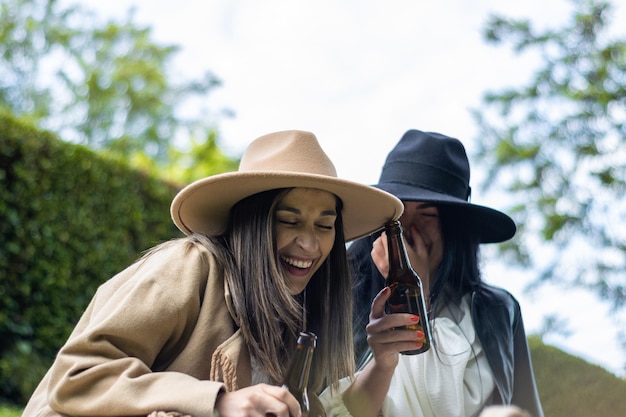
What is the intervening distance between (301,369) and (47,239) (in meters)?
4.19

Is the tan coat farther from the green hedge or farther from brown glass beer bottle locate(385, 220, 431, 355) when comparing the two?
the green hedge

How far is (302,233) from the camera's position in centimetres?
239

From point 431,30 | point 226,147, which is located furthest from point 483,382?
point 226,147

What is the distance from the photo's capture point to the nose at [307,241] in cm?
236

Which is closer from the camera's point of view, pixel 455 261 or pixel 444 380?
pixel 444 380

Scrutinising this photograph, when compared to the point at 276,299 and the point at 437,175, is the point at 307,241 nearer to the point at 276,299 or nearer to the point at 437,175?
the point at 276,299

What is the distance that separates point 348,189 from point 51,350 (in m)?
4.15

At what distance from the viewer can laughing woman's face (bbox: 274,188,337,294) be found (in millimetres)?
2379

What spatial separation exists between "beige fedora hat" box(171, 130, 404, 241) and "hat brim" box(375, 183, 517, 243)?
348mm

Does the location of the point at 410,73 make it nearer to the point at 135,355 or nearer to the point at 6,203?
the point at 6,203

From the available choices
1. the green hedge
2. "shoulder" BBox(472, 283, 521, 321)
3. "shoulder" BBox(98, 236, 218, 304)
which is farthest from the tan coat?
the green hedge

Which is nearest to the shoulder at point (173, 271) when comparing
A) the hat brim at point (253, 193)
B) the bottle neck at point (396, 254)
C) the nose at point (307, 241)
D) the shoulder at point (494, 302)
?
the hat brim at point (253, 193)

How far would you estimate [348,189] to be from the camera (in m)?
2.51

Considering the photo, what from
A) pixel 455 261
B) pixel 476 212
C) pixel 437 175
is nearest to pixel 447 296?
pixel 455 261
